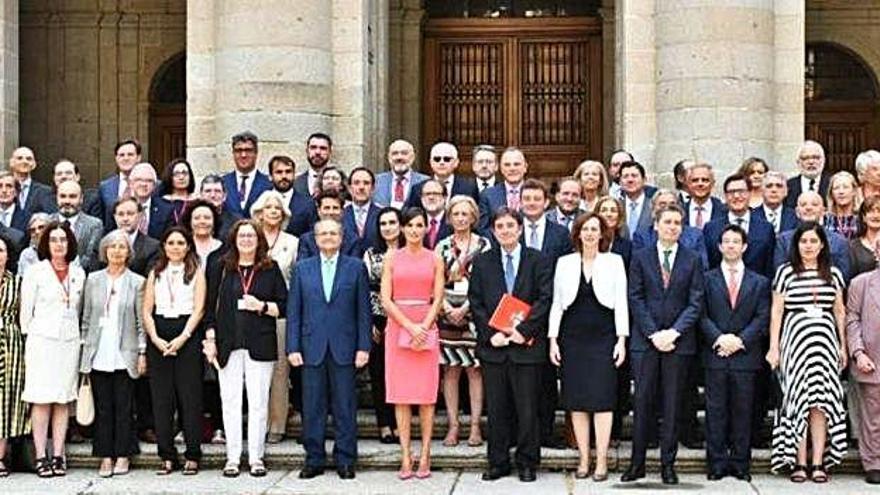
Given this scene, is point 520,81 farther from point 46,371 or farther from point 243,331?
point 46,371

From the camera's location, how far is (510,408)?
34.6ft

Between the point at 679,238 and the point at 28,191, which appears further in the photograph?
the point at 28,191

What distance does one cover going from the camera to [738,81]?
13.9 metres

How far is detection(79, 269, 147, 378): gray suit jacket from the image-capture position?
10.7 metres

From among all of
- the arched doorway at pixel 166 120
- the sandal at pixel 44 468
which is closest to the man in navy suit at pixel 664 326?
the sandal at pixel 44 468

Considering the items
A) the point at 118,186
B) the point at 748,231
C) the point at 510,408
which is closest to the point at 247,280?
the point at 118,186

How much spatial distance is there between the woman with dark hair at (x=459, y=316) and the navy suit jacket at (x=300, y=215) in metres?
1.32

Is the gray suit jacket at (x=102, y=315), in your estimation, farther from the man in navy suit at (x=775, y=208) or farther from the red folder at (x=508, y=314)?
the man in navy suit at (x=775, y=208)

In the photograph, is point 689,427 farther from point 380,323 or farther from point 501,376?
point 380,323

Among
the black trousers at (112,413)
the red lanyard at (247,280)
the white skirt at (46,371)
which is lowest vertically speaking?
the black trousers at (112,413)

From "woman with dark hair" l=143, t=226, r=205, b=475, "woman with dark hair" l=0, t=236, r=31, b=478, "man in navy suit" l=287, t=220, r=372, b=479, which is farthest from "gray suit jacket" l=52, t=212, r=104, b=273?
"man in navy suit" l=287, t=220, r=372, b=479

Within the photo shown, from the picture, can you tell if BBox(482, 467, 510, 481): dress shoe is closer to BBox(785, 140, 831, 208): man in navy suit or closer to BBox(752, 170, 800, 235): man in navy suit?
BBox(752, 170, 800, 235): man in navy suit

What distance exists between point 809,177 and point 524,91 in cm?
619

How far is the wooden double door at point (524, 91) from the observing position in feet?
57.2
